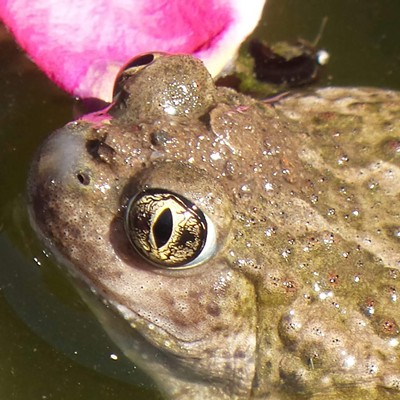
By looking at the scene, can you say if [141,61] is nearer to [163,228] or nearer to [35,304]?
[163,228]

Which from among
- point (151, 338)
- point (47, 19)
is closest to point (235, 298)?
point (151, 338)

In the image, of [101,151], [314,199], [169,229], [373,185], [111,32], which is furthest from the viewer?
[111,32]

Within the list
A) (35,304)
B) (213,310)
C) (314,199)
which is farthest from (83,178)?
(35,304)

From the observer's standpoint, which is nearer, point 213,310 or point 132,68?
point 213,310

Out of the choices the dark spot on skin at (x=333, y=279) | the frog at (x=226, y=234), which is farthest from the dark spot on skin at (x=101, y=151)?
the dark spot on skin at (x=333, y=279)

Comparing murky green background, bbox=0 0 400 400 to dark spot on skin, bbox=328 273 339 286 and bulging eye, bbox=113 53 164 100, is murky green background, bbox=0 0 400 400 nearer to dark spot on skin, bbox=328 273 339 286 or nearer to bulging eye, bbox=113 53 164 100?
bulging eye, bbox=113 53 164 100

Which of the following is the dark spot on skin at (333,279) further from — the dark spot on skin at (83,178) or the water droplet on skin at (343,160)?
the dark spot on skin at (83,178)

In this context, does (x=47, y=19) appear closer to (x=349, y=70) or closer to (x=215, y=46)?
(x=215, y=46)
